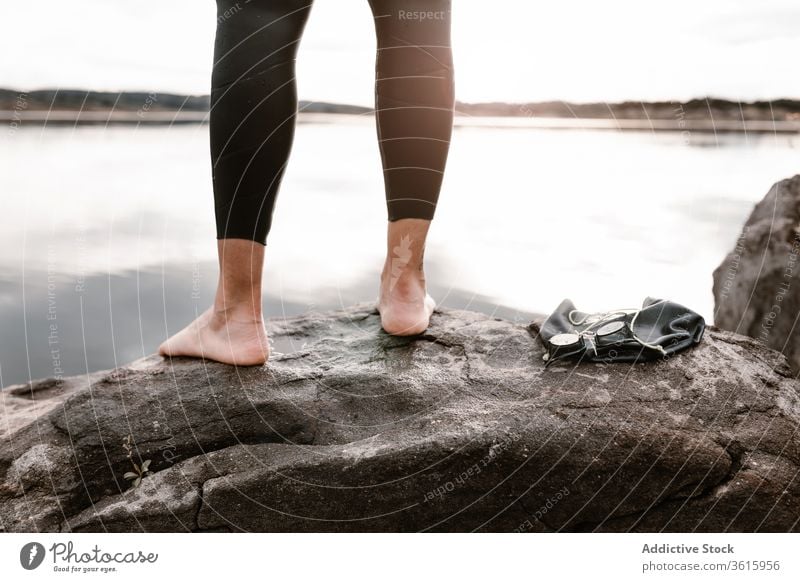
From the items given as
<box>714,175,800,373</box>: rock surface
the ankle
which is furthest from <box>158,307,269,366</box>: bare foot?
<box>714,175,800,373</box>: rock surface

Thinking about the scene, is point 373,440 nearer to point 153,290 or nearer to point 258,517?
point 258,517

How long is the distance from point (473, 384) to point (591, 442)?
0.25m

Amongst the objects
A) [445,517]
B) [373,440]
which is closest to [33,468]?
[373,440]

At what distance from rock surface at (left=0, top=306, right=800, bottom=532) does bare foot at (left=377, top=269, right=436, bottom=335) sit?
14 cm

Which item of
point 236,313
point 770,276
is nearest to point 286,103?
point 236,313

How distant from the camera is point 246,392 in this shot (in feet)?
4.12

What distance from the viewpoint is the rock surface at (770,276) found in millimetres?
1615

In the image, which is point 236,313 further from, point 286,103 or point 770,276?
point 770,276

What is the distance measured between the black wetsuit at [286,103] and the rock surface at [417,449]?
0.33 metres

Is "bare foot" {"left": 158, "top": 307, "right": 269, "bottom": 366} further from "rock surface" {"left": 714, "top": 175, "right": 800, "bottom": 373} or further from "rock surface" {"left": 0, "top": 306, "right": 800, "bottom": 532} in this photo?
"rock surface" {"left": 714, "top": 175, "right": 800, "bottom": 373}

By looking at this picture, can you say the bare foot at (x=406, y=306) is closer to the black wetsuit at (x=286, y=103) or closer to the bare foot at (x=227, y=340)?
the black wetsuit at (x=286, y=103)

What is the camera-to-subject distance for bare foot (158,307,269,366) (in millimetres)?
1307

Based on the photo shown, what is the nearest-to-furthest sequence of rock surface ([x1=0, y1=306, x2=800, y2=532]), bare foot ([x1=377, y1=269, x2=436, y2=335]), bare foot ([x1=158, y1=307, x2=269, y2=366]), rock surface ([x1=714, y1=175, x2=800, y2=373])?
rock surface ([x1=0, y1=306, x2=800, y2=532]) → bare foot ([x1=158, y1=307, x2=269, y2=366]) → bare foot ([x1=377, y1=269, x2=436, y2=335]) → rock surface ([x1=714, y1=175, x2=800, y2=373])

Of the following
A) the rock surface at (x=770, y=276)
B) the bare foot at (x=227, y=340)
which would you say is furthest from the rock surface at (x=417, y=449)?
the rock surface at (x=770, y=276)
